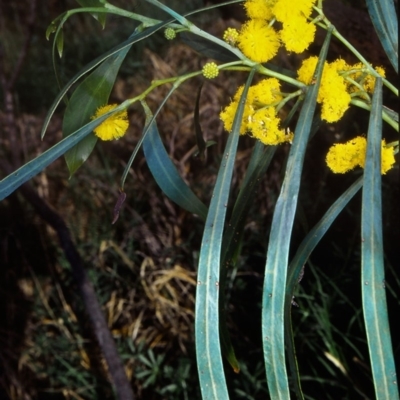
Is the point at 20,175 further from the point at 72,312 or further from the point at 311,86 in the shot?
the point at 72,312

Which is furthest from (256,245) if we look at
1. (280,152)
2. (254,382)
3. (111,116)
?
(111,116)

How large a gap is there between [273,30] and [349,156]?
6.3 inches

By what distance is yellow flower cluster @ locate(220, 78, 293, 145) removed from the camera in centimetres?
70

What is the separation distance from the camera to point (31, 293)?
6.93 ft

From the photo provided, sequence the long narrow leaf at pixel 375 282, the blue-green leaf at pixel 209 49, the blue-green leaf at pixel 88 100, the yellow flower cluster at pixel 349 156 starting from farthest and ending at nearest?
the blue-green leaf at pixel 209 49
the blue-green leaf at pixel 88 100
the yellow flower cluster at pixel 349 156
the long narrow leaf at pixel 375 282

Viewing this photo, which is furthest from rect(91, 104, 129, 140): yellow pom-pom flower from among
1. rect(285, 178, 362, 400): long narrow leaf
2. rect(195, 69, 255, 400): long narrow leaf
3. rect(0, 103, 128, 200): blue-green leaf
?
rect(285, 178, 362, 400): long narrow leaf

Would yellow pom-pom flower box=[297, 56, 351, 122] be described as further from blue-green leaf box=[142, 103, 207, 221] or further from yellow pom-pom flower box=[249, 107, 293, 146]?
blue-green leaf box=[142, 103, 207, 221]

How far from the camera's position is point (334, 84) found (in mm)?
686

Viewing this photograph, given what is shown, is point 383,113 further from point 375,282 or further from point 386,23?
point 375,282

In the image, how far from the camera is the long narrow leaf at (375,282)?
584 mm

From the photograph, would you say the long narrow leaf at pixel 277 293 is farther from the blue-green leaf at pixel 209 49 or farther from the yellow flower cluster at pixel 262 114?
the blue-green leaf at pixel 209 49

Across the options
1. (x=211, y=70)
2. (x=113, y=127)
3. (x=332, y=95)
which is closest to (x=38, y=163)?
(x=113, y=127)

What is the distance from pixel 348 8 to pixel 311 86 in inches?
33.2

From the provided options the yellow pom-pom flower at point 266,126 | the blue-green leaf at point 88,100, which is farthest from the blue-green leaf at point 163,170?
the yellow pom-pom flower at point 266,126
